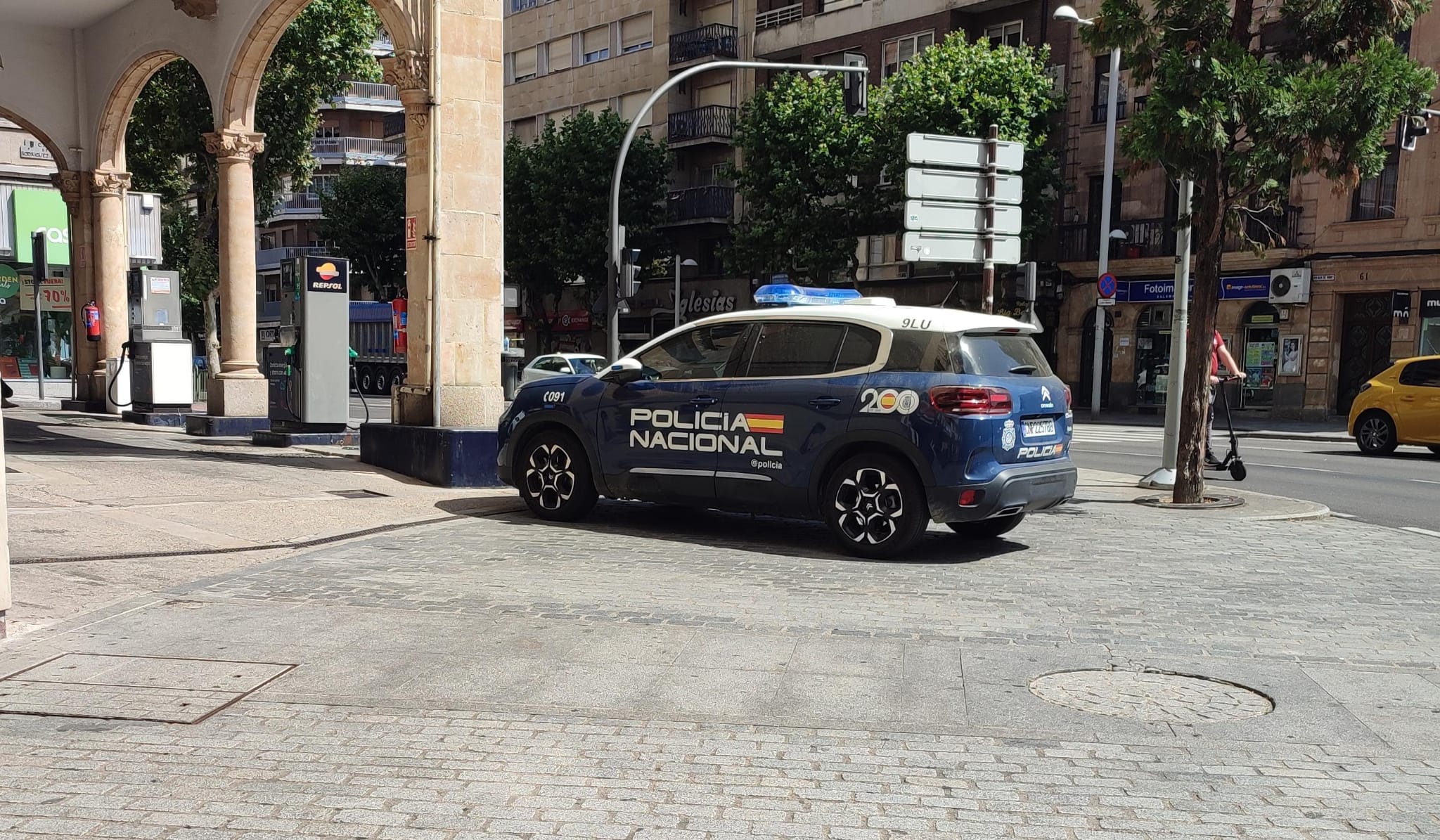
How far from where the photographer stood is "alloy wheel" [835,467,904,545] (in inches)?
316

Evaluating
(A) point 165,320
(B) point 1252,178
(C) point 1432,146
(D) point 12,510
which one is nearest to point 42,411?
(A) point 165,320

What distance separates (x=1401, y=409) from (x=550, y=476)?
1468 centimetres

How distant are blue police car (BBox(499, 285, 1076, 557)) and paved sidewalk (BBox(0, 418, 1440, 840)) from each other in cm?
52

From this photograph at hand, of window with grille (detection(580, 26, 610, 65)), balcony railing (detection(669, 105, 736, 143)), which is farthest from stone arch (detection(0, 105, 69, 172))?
window with grille (detection(580, 26, 610, 65))

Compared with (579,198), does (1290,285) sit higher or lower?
lower

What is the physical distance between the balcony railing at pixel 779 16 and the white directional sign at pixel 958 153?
30.8m

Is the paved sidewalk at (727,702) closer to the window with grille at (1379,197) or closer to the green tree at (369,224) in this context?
the window with grille at (1379,197)

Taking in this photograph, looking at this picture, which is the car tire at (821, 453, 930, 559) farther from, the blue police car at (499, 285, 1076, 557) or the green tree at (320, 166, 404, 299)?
the green tree at (320, 166, 404, 299)

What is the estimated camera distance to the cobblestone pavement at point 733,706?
11.7ft

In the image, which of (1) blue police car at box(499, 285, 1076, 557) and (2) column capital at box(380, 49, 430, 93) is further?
(2) column capital at box(380, 49, 430, 93)

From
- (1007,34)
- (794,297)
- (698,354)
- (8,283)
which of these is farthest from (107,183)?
(1007,34)

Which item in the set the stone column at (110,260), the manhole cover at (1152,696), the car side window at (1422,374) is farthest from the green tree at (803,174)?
the manhole cover at (1152,696)

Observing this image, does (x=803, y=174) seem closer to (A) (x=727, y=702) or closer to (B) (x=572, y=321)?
(B) (x=572, y=321)

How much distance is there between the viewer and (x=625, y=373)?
909 cm
